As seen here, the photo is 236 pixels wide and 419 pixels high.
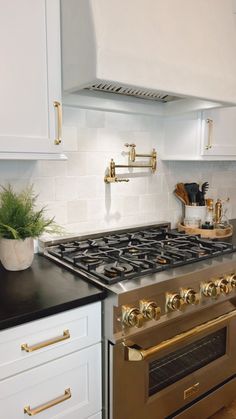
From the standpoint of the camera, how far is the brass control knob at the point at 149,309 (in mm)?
1167

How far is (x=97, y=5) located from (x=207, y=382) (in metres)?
1.72

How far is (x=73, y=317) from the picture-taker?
111 cm

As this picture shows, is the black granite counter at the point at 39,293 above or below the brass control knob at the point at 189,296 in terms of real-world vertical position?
above

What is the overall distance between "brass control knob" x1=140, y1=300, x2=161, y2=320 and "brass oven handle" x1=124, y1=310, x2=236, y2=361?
139 millimetres

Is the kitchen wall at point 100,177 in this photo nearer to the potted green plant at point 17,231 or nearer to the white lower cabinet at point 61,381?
the potted green plant at point 17,231

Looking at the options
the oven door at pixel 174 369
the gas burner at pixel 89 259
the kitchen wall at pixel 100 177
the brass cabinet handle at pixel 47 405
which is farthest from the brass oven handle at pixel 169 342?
the kitchen wall at pixel 100 177

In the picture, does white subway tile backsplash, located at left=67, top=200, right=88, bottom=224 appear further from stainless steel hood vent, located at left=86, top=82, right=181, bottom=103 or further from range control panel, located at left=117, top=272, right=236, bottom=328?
range control panel, located at left=117, top=272, right=236, bottom=328

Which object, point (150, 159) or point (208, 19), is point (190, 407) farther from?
point (208, 19)

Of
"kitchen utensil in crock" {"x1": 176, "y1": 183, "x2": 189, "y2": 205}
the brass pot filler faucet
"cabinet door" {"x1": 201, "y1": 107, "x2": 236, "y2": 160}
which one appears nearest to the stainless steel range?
the brass pot filler faucet

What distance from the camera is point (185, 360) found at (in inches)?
57.9

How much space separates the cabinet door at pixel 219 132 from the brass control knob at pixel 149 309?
3.46 ft

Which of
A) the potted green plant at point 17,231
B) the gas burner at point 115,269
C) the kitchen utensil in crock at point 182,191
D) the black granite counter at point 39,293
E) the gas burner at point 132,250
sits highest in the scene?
the kitchen utensil in crock at point 182,191

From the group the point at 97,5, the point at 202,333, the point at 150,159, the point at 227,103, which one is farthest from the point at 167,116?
the point at 202,333

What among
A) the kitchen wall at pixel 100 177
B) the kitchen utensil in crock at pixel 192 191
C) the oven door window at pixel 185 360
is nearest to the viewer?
the oven door window at pixel 185 360
